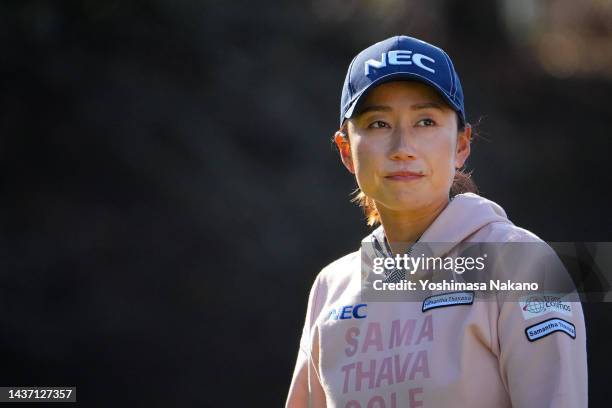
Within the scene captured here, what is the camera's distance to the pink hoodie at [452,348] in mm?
1534

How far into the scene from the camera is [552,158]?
5477 millimetres

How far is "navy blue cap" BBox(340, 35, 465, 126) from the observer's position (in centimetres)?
179

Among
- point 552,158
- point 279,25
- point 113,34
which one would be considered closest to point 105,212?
point 113,34

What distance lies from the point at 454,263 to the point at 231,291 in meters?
3.68

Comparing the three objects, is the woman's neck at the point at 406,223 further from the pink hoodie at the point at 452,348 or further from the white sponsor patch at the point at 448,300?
the white sponsor patch at the point at 448,300

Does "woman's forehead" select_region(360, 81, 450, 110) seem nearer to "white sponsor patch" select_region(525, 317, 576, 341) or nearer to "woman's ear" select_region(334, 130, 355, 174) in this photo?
"woman's ear" select_region(334, 130, 355, 174)

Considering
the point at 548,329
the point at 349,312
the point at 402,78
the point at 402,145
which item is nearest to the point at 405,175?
the point at 402,145

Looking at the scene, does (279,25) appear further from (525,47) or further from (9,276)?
(9,276)

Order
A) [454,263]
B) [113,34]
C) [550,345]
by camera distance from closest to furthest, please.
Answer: [550,345]
[454,263]
[113,34]

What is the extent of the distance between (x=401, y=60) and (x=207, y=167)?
3.78 metres

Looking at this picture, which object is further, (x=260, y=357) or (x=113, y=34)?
(x=113, y=34)

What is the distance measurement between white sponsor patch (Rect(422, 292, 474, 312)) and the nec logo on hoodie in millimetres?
154

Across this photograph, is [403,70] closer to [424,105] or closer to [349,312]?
[424,105]

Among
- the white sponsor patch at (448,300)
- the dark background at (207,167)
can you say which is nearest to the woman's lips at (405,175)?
the white sponsor patch at (448,300)
